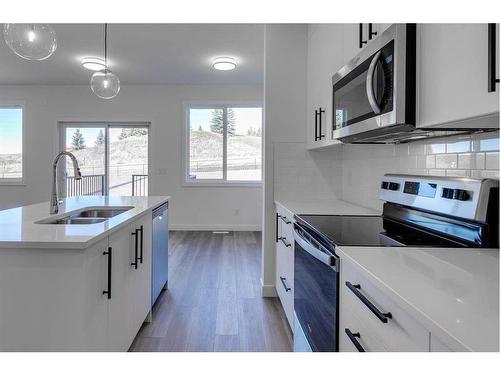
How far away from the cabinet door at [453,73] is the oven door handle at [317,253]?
22.7 inches

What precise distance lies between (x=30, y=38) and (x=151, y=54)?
290 cm

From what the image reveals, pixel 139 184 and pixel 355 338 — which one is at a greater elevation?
pixel 139 184

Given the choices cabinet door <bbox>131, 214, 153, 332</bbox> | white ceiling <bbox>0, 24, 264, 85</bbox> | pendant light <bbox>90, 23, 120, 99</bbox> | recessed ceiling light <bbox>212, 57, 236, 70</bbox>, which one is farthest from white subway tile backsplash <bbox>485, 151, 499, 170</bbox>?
recessed ceiling light <bbox>212, 57, 236, 70</bbox>

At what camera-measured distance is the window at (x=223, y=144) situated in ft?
20.5

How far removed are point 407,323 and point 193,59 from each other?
4740mm

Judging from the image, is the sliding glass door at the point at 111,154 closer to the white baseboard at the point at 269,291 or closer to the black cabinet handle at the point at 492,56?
the white baseboard at the point at 269,291

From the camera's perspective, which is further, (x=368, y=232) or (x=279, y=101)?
(x=279, y=101)

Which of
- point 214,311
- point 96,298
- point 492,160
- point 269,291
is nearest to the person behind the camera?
point 492,160

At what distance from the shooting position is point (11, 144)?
6.39 m

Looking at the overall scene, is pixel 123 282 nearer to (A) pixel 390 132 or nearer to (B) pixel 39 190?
(A) pixel 390 132

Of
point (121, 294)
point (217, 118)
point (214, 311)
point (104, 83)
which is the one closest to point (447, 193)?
point (121, 294)

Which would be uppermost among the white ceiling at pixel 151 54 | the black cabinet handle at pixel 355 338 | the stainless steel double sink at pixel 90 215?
the white ceiling at pixel 151 54

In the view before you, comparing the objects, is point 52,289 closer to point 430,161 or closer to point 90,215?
point 90,215

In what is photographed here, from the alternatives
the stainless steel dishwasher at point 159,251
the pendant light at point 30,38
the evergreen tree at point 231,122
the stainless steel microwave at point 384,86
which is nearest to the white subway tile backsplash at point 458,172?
the stainless steel microwave at point 384,86
